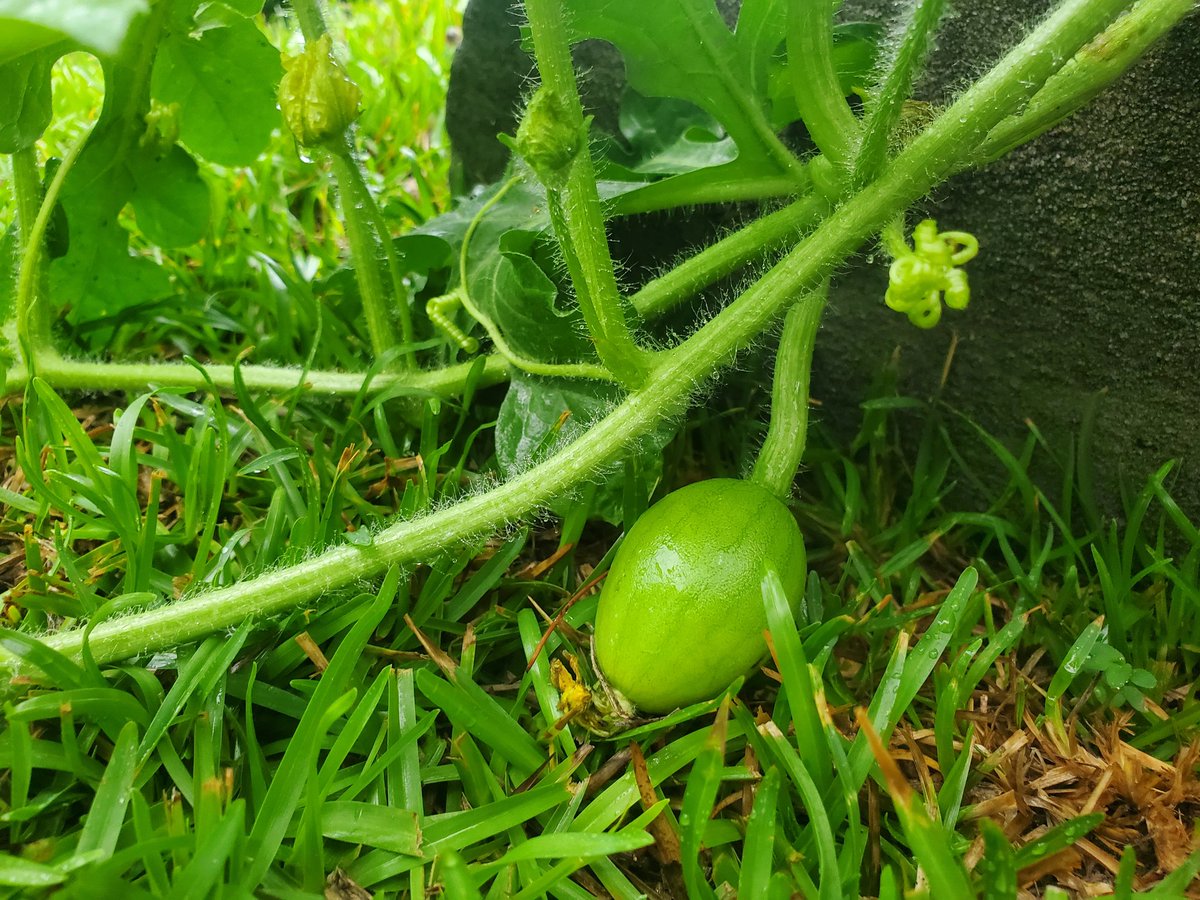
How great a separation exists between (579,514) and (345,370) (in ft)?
1.74

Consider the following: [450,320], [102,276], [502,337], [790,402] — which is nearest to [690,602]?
[790,402]

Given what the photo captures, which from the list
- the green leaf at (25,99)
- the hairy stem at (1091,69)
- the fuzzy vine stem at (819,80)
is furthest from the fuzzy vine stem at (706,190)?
the green leaf at (25,99)

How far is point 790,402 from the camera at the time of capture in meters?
1.09

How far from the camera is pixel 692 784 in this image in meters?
0.80

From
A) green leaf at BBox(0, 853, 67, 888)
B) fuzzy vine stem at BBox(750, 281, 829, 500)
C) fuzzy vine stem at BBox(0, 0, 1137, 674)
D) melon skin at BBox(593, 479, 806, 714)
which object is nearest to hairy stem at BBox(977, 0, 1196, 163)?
fuzzy vine stem at BBox(0, 0, 1137, 674)

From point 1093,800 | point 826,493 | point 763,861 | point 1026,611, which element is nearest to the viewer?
point 763,861

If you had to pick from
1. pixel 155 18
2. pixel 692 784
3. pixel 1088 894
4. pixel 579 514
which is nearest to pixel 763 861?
pixel 692 784

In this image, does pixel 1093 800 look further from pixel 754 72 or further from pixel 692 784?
pixel 754 72

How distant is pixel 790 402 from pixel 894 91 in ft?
1.25

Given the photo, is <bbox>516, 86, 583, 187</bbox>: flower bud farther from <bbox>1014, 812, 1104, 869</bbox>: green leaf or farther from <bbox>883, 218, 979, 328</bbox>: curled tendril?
<bbox>1014, 812, 1104, 869</bbox>: green leaf

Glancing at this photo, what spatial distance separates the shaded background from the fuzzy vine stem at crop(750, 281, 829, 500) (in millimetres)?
286

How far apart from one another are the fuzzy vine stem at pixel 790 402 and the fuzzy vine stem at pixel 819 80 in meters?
0.18

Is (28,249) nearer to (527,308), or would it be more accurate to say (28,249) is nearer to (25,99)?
A: (25,99)

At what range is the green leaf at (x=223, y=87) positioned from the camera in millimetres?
1305
